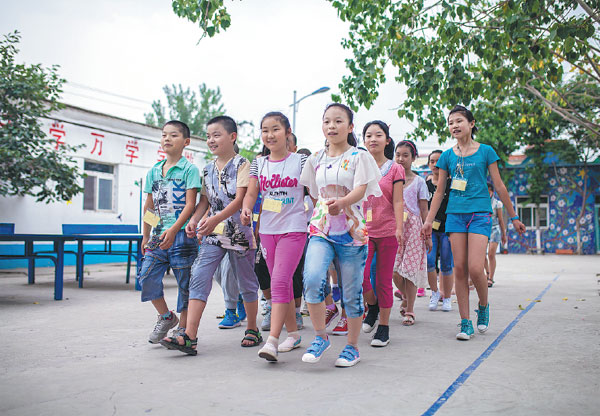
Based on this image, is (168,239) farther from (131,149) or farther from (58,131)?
(131,149)

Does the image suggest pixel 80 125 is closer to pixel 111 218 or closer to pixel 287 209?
pixel 111 218

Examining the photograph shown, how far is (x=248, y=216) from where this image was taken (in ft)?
12.1

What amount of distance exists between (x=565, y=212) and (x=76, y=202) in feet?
72.9

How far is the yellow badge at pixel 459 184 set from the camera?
441 centimetres

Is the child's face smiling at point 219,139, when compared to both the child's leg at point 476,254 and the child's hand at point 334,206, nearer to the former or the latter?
the child's hand at point 334,206

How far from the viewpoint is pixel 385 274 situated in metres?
4.42

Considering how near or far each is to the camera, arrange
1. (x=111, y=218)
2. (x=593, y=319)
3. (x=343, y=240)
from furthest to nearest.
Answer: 1. (x=111, y=218)
2. (x=593, y=319)
3. (x=343, y=240)

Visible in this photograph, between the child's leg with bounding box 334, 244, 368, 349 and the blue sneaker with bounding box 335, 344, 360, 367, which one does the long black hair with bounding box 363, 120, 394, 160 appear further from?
the blue sneaker with bounding box 335, 344, 360, 367

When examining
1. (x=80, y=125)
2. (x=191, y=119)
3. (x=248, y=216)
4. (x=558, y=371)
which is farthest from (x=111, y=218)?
(x=191, y=119)

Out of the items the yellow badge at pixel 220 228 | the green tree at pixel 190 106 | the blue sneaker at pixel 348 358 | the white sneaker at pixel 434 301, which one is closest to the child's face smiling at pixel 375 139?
the yellow badge at pixel 220 228

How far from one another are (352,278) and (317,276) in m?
0.27

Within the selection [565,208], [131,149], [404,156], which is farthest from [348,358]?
[565,208]

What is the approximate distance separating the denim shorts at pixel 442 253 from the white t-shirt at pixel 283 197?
3.05 metres

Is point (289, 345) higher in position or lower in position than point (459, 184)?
lower
